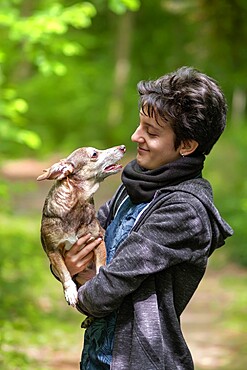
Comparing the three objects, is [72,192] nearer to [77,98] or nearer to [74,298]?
[74,298]

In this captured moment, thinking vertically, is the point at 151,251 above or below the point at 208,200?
below

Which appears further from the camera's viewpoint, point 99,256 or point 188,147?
point 99,256

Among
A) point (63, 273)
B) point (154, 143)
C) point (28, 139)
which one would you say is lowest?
point (63, 273)

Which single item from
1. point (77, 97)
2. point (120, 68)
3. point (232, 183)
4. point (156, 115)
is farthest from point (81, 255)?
point (77, 97)

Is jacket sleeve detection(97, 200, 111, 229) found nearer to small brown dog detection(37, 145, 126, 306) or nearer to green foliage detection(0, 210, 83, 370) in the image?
small brown dog detection(37, 145, 126, 306)

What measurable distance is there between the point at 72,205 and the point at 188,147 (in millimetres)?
567

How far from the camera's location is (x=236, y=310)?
Answer: 10.1 metres

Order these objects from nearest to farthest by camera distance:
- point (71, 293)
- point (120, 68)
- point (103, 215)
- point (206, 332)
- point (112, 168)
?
1. point (71, 293)
2. point (112, 168)
3. point (103, 215)
4. point (206, 332)
5. point (120, 68)

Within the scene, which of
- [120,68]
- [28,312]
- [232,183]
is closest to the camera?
[28,312]

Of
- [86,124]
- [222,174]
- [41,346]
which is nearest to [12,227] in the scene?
[222,174]

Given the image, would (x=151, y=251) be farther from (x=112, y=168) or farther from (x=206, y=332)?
(x=206, y=332)

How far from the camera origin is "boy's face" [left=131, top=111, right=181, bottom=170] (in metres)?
3.54

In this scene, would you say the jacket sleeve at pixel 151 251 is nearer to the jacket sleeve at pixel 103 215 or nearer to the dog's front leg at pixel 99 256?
the dog's front leg at pixel 99 256

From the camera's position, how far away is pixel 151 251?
11.0 ft
